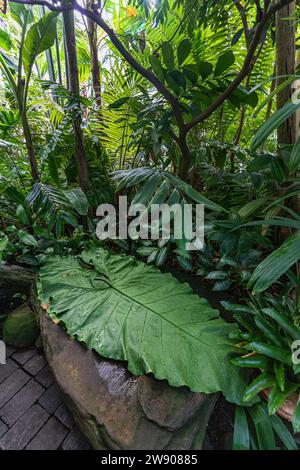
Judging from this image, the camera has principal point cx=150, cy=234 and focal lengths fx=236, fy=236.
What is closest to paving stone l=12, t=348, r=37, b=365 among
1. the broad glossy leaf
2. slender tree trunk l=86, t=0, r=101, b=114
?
the broad glossy leaf

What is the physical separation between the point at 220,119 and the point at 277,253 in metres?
1.16

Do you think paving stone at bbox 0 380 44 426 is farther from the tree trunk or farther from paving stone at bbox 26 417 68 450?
the tree trunk

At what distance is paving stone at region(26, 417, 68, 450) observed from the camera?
77cm

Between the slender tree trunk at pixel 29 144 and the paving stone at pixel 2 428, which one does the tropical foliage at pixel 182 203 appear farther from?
the paving stone at pixel 2 428

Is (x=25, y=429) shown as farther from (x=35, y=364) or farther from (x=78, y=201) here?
(x=78, y=201)

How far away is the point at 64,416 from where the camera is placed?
33.7 inches

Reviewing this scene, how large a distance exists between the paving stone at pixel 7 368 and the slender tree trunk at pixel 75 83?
3.26ft

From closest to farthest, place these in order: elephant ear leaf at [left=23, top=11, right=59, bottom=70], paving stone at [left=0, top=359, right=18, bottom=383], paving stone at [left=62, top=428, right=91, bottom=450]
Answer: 1. paving stone at [left=62, top=428, right=91, bottom=450]
2. paving stone at [left=0, top=359, right=18, bottom=383]
3. elephant ear leaf at [left=23, top=11, right=59, bottom=70]

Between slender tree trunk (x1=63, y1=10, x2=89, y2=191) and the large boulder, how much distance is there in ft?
3.44

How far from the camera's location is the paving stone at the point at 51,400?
0.88 m

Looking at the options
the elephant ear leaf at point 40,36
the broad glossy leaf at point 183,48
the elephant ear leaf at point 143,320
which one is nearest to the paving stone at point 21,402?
the elephant ear leaf at point 143,320

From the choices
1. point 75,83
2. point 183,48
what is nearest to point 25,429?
point 183,48
